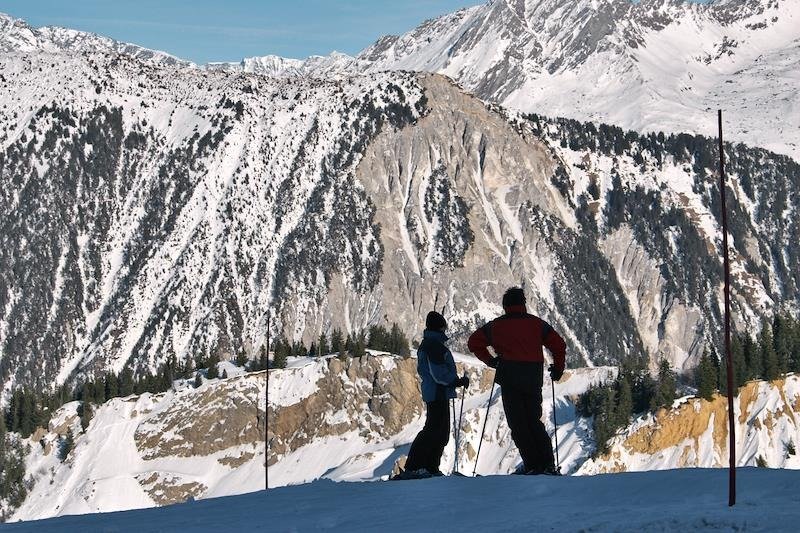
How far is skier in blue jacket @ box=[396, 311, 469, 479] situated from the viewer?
57.3ft

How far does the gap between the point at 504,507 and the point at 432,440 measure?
440 centimetres

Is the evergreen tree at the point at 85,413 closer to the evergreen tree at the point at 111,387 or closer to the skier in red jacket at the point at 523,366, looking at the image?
the evergreen tree at the point at 111,387

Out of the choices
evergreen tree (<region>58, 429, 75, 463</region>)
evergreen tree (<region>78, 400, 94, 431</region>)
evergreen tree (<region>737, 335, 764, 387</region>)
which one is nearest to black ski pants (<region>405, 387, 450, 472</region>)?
evergreen tree (<region>737, 335, 764, 387</region>)

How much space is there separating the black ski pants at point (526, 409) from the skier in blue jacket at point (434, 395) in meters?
1.19

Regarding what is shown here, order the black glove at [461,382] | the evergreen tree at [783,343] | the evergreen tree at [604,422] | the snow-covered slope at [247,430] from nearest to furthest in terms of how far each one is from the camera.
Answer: the black glove at [461,382] → the evergreen tree at [604,422] → the evergreen tree at [783,343] → the snow-covered slope at [247,430]

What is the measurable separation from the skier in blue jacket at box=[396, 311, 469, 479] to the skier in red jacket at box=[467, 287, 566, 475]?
3.31ft

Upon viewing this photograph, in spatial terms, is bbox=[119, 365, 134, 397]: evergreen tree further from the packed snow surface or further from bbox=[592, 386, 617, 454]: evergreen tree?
the packed snow surface

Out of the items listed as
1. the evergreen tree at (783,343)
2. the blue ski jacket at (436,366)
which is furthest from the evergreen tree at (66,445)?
the blue ski jacket at (436,366)

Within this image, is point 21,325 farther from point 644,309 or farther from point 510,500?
point 510,500

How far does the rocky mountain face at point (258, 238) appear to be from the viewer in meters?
178

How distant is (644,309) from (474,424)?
380ft

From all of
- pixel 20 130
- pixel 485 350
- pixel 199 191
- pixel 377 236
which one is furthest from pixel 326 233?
pixel 485 350

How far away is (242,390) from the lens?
98.8 metres

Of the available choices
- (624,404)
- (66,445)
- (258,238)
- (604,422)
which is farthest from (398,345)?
(258,238)
